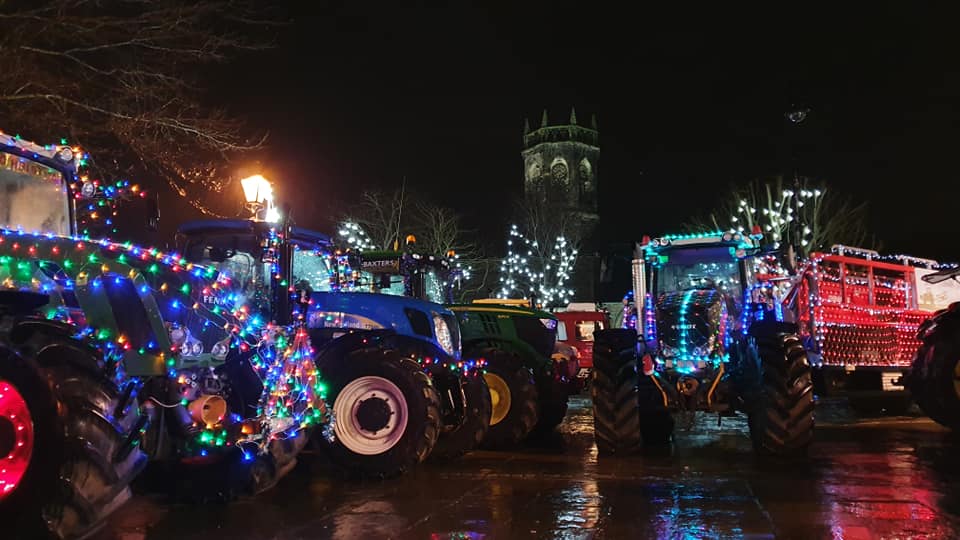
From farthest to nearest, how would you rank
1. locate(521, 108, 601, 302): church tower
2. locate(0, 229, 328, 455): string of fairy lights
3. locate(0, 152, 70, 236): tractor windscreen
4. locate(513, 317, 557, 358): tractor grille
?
locate(521, 108, 601, 302): church tower, locate(513, 317, 557, 358): tractor grille, locate(0, 152, 70, 236): tractor windscreen, locate(0, 229, 328, 455): string of fairy lights

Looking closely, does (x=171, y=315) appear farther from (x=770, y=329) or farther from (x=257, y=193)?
(x=770, y=329)

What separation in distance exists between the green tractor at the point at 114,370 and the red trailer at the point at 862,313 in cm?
702

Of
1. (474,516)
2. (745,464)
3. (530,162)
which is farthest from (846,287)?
(530,162)

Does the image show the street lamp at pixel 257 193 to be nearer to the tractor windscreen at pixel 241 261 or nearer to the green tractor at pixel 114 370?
the tractor windscreen at pixel 241 261

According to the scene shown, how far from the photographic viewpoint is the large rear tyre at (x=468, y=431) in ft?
29.1

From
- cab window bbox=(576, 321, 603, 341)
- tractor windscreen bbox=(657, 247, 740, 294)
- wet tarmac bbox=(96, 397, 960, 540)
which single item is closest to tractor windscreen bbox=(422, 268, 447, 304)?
wet tarmac bbox=(96, 397, 960, 540)

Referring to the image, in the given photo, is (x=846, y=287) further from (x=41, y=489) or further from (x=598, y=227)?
(x=598, y=227)

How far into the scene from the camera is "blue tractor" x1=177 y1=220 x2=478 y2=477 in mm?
7391

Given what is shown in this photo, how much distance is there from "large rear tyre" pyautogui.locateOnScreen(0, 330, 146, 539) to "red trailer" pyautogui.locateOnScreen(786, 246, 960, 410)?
9125 mm

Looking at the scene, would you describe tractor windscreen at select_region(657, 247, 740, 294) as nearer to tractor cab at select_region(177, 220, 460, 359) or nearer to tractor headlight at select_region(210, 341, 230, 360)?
tractor cab at select_region(177, 220, 460, 359)

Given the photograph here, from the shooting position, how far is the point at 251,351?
20.5ft

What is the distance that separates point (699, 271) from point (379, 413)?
4.93m

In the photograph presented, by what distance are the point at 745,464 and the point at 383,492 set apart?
3947 millimetres

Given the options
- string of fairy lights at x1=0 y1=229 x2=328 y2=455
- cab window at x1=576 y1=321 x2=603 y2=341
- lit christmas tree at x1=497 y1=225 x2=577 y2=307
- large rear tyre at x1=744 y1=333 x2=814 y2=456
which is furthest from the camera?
lit christmas tree at x1=497 y1=225 x2=577 y2=307
